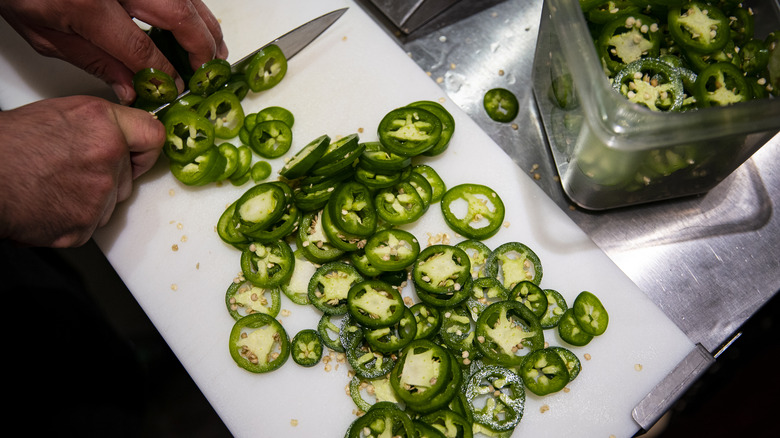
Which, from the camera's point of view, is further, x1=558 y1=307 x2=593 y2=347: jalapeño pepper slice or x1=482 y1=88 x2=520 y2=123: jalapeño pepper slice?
x1=482 y1=88 x2=520 y2=123: jalapeño pepper slice

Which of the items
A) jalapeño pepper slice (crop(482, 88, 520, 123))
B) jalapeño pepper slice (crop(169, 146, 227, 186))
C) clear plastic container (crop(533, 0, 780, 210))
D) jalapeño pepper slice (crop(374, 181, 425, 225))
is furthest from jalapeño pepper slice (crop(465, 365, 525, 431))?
jalapeño pepper slice (crop(169, 146, 227, 186))

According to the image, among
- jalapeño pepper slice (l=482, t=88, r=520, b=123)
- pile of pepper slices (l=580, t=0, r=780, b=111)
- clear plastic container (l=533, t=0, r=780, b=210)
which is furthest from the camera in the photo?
jalapeño pepper slice (l=482, t=88, r=520, b=123)

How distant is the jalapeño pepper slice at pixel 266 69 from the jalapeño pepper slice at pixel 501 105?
0.72 metres

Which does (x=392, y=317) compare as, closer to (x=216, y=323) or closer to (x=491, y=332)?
(x=491, y=332)

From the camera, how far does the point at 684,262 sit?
80.4 inches

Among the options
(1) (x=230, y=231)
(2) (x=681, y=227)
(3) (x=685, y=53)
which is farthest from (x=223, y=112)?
(2) (x=681, y=227)

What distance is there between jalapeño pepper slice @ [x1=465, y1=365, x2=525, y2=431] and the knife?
1.24m

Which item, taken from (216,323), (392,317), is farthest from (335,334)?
(216,323)

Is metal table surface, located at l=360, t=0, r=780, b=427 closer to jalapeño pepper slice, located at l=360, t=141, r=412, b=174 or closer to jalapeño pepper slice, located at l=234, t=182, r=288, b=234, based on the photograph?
jalapeño pepper slice, located at l=360, t=141, r=412, b=174

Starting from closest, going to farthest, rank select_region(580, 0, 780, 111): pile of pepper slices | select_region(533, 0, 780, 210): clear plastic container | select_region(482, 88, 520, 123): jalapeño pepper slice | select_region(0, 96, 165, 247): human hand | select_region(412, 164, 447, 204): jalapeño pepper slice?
select_region(533, 0, 780, 210): clear plastic container
select_region(0, 96, 165, 247): human hand
select_region(580, 0, 780, 111): pile of pepper slices
select_region(412, 164, 447, 204): jalapeño pepper slice
select_region(482, 88, 520, 123): jalapeño pepper slice

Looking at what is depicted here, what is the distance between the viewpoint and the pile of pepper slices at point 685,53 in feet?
5.78

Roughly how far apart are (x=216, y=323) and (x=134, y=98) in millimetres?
784

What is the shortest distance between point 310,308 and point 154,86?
85 cm

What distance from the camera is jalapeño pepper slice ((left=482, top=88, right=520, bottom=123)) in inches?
85.0
